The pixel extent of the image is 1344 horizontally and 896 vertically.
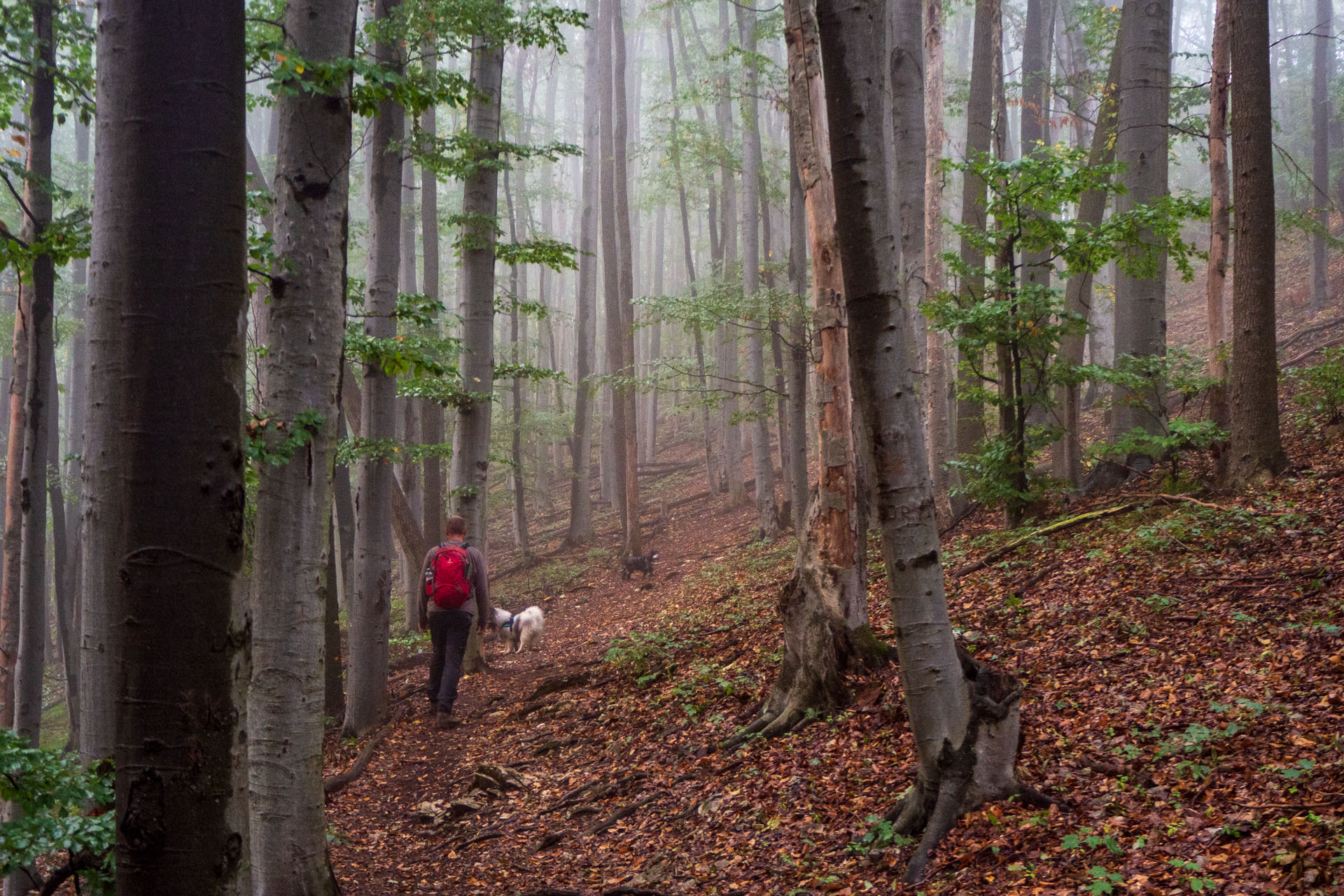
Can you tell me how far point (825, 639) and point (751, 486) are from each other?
16253 millimetres

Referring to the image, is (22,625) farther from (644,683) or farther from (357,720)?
(644,683)

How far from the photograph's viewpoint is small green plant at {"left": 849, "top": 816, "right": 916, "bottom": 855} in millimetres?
4301

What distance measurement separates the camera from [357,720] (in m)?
8.83

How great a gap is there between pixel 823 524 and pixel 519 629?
7405 millimetres

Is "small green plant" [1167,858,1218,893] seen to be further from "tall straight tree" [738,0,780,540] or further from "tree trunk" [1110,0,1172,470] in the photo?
"tall straight tree" [738,0,780,540]

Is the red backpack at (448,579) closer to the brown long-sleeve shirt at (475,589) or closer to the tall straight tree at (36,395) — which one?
the brown long-sleeve shirt at (475,589)

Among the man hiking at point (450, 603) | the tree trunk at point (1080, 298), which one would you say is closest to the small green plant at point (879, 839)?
the tree trunk at point (1080, 298)

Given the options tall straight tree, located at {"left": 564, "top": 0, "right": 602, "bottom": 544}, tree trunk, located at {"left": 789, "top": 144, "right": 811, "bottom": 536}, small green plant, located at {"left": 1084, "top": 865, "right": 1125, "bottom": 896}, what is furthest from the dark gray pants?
tall straight tree, located at {"left": 564, "top": 0, "right": 602, "bottom": 544}

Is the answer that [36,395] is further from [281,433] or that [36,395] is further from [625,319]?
[625,319]

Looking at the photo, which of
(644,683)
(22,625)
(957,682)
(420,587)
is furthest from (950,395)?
(22,625)

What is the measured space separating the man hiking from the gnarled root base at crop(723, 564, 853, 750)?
3717mm

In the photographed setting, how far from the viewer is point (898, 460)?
4.11m

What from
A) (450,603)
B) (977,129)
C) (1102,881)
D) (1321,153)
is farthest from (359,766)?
(1321,153)

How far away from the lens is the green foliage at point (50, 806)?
7.47 feet
